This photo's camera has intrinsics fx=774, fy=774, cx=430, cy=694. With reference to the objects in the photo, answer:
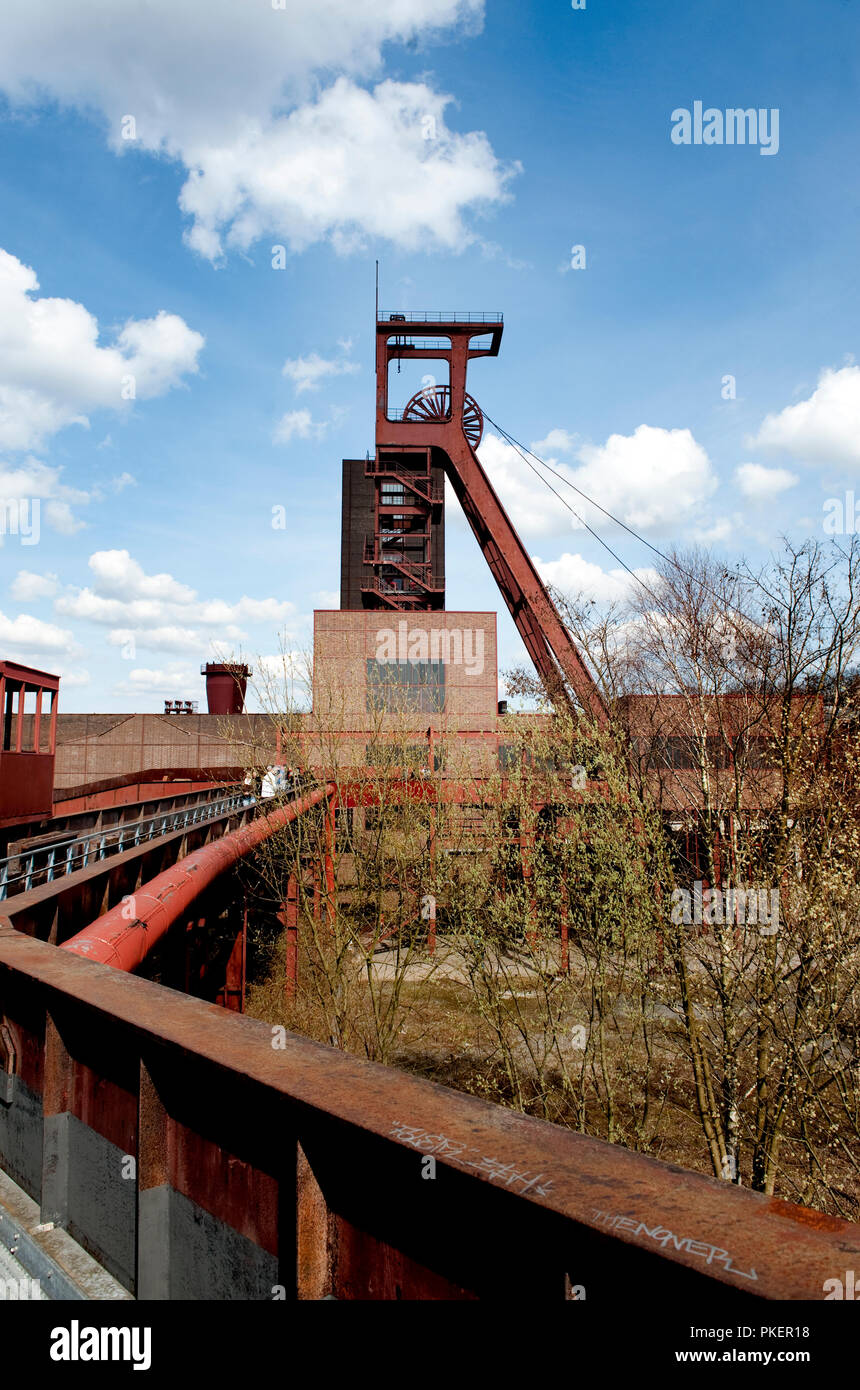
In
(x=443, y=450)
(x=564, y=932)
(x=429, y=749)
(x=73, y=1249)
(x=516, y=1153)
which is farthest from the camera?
(x=443, y=450)

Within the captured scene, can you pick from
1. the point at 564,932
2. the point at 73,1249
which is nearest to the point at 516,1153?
the point at 73,1249

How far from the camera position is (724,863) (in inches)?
437

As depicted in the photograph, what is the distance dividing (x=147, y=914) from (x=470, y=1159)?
4.54 meters

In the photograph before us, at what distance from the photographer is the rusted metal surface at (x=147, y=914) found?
4.50 meters

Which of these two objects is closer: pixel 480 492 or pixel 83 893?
pixel 83 893

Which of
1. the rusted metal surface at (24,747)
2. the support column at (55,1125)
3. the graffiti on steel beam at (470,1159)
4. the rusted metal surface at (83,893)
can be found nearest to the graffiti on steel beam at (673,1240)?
the graffiti on steel beam at (470,1159)

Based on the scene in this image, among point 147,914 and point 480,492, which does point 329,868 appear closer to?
point 147,914

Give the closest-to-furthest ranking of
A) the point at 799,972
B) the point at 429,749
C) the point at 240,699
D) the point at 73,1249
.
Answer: the point at 73,1249
the point at 799,972
the point at 429,749
the point at 240,699

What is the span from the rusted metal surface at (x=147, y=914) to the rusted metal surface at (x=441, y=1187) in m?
1.71

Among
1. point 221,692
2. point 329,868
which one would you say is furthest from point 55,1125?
point 221,692

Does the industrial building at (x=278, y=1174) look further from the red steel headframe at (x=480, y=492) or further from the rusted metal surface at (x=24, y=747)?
the red steel headframe at (x=480, y=492)

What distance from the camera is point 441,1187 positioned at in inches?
59.2

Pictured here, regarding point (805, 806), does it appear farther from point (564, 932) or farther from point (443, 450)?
point (443, 450)
